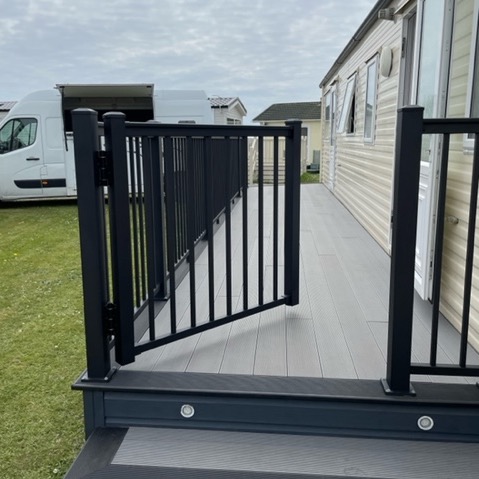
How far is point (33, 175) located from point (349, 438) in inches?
370

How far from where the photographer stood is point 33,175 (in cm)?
979

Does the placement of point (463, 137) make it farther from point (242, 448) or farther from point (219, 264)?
point (219, 264)

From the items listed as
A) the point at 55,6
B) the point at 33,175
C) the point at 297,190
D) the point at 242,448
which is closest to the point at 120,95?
the point at 33,175

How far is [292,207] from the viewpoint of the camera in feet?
8.59

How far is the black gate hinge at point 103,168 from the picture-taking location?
188 cm

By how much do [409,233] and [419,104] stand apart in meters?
1.79

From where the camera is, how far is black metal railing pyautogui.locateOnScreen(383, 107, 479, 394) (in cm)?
170

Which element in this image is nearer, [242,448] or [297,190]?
[242,448]

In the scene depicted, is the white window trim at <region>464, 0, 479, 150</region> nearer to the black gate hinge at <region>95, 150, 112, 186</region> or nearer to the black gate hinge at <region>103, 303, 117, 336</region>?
the black gate hinge at <region>95, 150, 112, 186</region>

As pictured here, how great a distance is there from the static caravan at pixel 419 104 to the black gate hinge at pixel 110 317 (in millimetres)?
1696

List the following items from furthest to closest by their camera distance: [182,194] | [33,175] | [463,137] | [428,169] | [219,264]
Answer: [33,175] → [219,264] → [182,194] → [428,169] → [463,137]

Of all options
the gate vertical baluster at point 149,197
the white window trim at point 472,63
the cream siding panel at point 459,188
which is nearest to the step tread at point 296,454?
the gate vertical baluster at point 149,197

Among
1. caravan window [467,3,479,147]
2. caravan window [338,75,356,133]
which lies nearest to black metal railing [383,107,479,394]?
caravan window [467,3,479,147]

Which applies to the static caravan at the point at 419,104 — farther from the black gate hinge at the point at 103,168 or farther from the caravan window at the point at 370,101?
the black gate hinge at the point at 103,168
